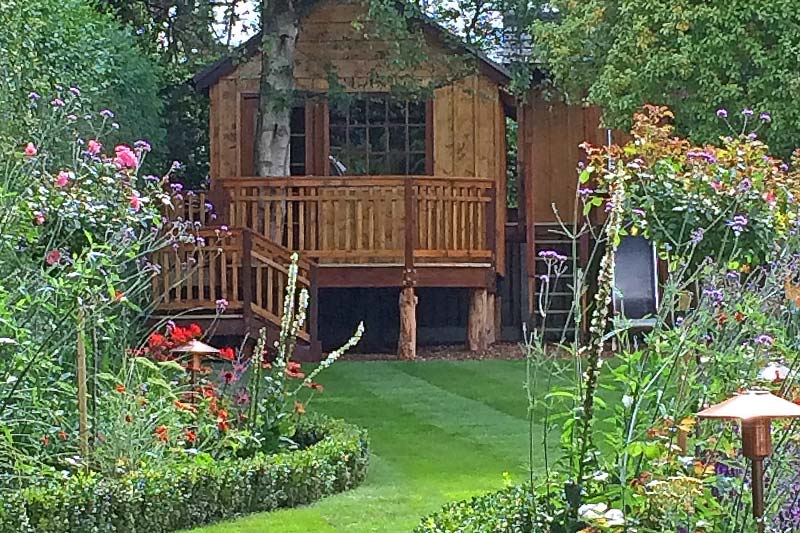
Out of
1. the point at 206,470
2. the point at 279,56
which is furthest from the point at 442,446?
the point at 279,56

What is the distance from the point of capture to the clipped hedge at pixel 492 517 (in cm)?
434

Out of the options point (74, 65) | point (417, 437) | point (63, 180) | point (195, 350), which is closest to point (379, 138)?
point (74, 65)

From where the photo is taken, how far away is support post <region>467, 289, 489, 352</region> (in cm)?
1373

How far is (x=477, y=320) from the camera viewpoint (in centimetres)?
1376

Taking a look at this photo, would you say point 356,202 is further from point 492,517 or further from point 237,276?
point 492,517

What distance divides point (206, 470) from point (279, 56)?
8.79 m

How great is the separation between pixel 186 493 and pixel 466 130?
33.2 feet

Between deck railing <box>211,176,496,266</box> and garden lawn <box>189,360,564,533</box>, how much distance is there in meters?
1.26

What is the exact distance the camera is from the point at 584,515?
3.69 metres

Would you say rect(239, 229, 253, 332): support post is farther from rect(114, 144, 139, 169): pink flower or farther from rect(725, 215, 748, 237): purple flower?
rect(725, 215, 748, 237): purple flower

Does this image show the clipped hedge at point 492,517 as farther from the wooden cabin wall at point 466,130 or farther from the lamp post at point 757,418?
the wooden cabin wall at point 466,130

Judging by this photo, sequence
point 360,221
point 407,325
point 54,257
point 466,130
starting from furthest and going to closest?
point 466,130 → point 407,325 → point 360,221 → point 54,257

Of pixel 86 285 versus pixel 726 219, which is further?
pixel 726 219

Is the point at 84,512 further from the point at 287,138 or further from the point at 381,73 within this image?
the point at 381,73
